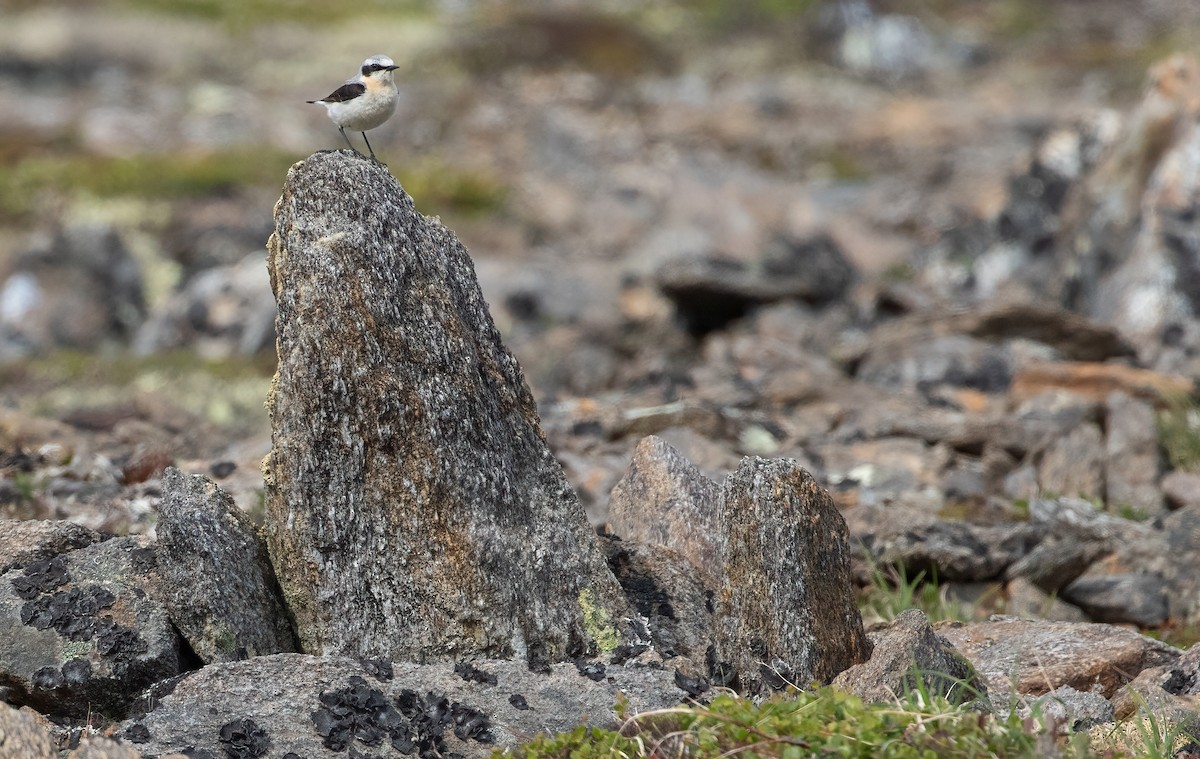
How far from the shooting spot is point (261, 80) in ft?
183

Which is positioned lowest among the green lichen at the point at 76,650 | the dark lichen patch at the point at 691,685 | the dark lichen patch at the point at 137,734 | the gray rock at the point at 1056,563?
the gray rock at the point at 1056,563

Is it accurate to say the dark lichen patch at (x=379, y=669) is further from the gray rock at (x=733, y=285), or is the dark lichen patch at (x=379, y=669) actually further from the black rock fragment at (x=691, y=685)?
the gray rock at (x=733, y=285)

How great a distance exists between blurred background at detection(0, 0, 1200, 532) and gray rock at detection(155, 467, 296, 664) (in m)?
3.39

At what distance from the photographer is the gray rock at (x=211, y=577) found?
719cm

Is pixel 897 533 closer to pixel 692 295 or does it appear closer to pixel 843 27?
pixel 692 295

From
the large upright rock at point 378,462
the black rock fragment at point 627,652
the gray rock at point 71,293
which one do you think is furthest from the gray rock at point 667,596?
the gray rock at point 71,293

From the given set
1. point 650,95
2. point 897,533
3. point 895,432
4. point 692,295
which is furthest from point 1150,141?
point 650,95

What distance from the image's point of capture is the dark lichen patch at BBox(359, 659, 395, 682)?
698 centimetres

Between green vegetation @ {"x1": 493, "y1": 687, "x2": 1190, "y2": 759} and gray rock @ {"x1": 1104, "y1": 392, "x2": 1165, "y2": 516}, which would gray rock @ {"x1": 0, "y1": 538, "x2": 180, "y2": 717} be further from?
gray rock @ {"x1": 1104, "y1": 392, "x2": 1165, "y2": 516}

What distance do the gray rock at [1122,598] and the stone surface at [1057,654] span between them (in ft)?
6.90

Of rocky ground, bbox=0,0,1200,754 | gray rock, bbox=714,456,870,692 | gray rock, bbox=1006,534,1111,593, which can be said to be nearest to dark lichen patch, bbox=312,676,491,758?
gray rock, bbox=714,456,870,692

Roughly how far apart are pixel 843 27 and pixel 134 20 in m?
33.7

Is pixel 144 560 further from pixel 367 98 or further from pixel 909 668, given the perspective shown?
pixel 909 668

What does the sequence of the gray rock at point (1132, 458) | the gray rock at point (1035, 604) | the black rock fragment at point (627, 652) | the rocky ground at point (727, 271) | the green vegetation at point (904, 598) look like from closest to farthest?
the black rock fragment at point (627, 652), the green vegetation at point (904, 598), the gray rock at point (1035, 604), the rocky ground at point (727, 271), the gray rock at point (1132, 458)
